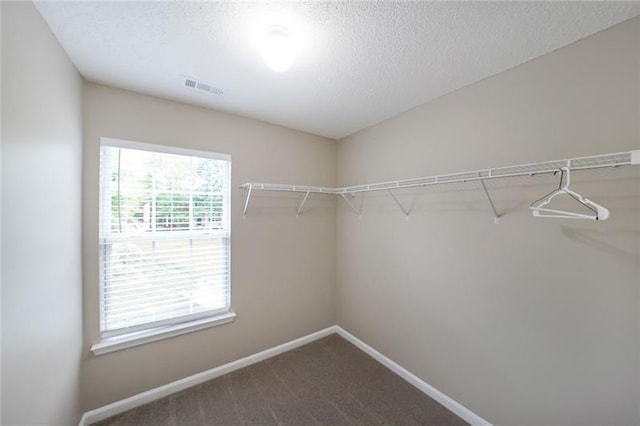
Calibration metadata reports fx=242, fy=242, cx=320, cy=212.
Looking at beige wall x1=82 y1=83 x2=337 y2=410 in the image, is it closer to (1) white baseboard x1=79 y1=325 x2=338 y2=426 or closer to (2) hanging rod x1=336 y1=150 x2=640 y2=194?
(1) white baseboard x1=79 y1=325 x2=338 y2=426

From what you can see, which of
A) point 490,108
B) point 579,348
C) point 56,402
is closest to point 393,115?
point 490,108

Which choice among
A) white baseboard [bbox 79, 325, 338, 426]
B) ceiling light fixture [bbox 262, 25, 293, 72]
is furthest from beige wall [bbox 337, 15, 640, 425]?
ceiling light fixture [bbox 262, 25, 293, 72]

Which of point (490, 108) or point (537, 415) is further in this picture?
point (490, 108)

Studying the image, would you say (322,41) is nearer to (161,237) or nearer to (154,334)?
(161,237)

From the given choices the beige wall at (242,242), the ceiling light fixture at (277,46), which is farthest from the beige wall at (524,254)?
the ceiling light fixture at (277,46)

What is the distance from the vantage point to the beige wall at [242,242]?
5.74 feet

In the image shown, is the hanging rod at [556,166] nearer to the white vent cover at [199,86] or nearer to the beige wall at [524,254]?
the beige wall at [524,254]

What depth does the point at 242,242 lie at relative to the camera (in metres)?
2.37

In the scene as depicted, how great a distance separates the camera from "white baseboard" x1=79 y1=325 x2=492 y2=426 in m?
1.74

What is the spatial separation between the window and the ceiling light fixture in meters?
1.16

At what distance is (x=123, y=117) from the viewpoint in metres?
1.84

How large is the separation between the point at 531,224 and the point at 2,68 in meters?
2.62

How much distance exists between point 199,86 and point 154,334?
6.45 feet

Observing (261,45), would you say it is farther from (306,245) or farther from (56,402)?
(56,402)
